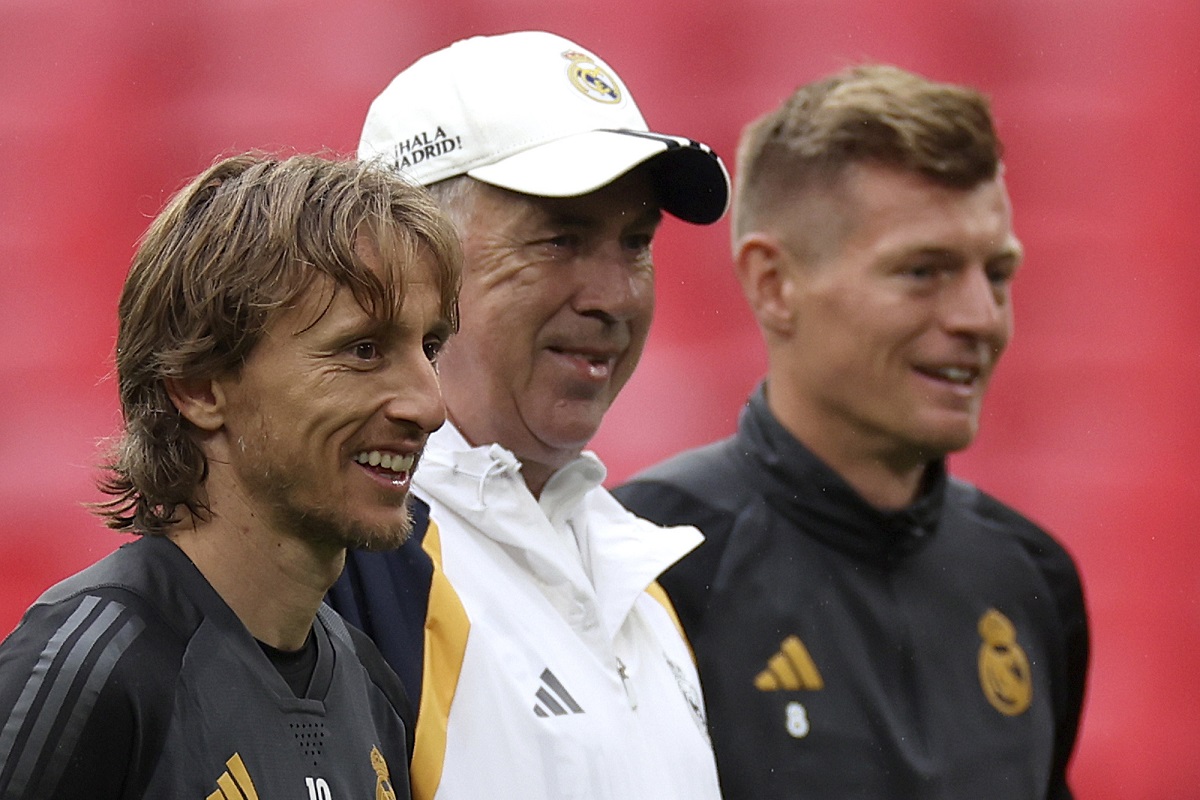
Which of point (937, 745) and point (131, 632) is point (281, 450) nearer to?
point (131, 632)

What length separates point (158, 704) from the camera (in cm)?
122

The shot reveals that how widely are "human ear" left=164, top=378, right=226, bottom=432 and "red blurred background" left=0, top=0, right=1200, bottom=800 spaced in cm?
250

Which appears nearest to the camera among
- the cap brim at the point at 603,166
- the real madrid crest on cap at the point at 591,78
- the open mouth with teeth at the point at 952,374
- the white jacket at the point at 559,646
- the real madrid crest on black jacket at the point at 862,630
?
the white jacket at the point at 559,646

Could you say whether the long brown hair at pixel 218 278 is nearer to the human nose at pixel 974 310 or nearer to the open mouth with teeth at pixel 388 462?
the open mouth with teeth at pixel 388 462

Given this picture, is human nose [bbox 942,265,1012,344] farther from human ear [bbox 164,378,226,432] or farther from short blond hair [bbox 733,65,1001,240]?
human ear [bbox 164,378,226,432]

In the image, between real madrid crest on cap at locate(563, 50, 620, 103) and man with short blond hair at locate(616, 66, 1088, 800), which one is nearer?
real madrid crest on cap at locate(563, 50, 620, 103)

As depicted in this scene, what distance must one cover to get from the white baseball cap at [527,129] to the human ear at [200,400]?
53 cm

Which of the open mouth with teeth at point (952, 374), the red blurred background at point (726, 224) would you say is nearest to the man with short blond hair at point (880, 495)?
the open mouth with teeth at point (952, 374)

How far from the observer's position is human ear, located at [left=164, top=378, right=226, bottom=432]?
1348mm

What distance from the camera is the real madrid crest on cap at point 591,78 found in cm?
193

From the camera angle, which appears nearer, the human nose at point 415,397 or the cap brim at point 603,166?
the human nose at point 415,397

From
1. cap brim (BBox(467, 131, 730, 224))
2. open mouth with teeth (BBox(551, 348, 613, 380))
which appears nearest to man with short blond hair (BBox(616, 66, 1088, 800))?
open mouth with teeth (BBox(551, 348, 613, 380))

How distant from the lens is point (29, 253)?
12.8ft

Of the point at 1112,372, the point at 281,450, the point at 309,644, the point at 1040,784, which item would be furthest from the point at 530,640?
the point at 1112,372
